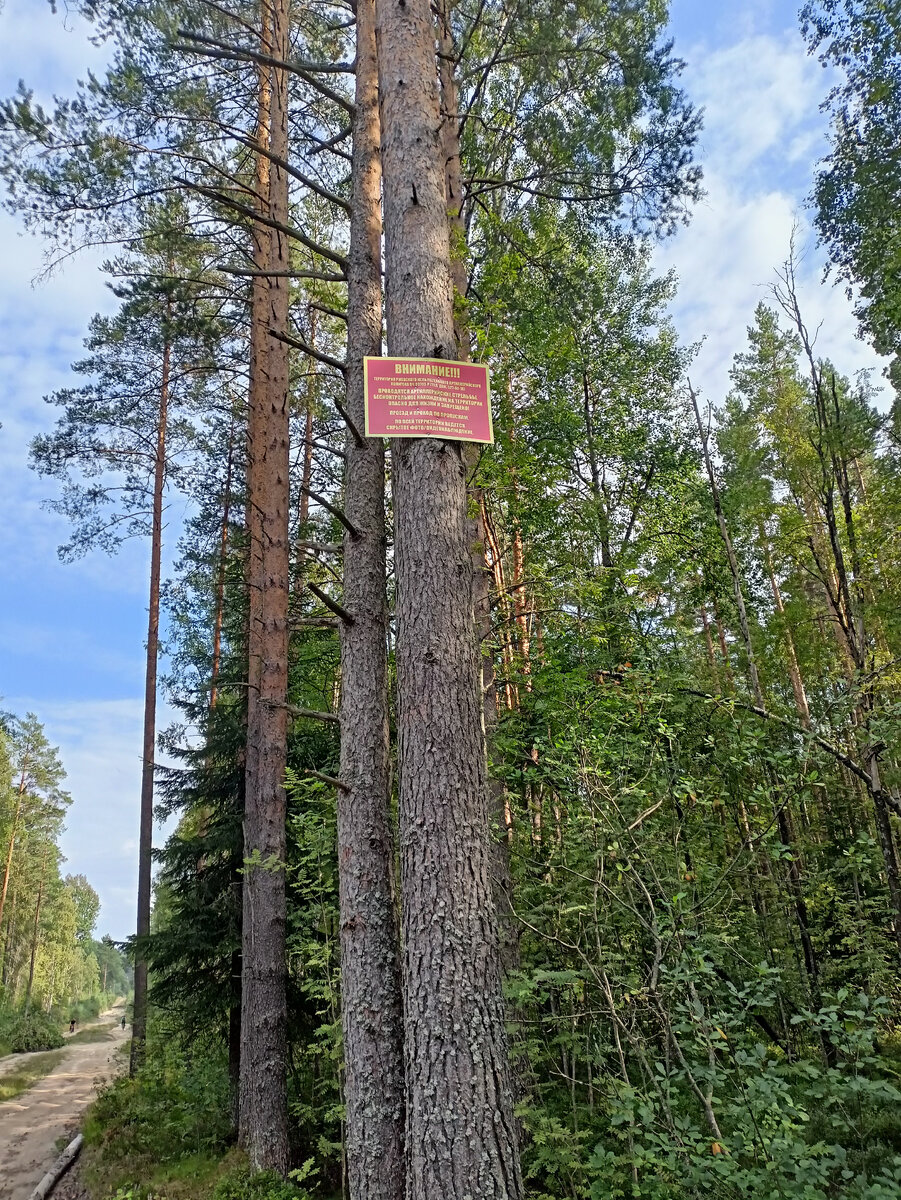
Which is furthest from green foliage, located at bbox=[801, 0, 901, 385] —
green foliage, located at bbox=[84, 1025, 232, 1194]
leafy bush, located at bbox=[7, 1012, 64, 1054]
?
leafy bush, located at bbox=[7, 1012, 64, 1054]

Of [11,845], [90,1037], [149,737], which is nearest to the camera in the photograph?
[149,737]

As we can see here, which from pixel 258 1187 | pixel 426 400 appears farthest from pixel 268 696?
pixel 426 400

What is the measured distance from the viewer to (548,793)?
241 inches

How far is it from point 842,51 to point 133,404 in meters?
10.6

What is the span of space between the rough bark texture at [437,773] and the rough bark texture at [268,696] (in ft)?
7.48

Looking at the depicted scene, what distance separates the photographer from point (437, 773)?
2648mm

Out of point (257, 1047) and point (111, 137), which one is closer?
point (257, 1047)

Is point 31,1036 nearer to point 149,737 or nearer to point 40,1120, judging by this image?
point 40,1120

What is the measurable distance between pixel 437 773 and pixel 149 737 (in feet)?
37.2

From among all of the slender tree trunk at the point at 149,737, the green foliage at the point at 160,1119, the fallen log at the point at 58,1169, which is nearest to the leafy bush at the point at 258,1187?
the green foliage at the point at 160,1119

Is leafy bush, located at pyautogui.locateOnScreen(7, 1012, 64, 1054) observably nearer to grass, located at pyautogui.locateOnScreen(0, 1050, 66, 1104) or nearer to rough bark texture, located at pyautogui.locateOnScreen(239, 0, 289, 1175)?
grass, located at pyautogui.locateOnScreen(0, 1050, 66, 1104)

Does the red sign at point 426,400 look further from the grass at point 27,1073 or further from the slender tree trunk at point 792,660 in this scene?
the grass at point 27,1073

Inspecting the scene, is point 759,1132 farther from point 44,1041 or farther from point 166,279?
point 44,1041

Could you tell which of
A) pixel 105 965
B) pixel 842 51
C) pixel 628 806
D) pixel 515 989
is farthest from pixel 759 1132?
pixel 105 965
